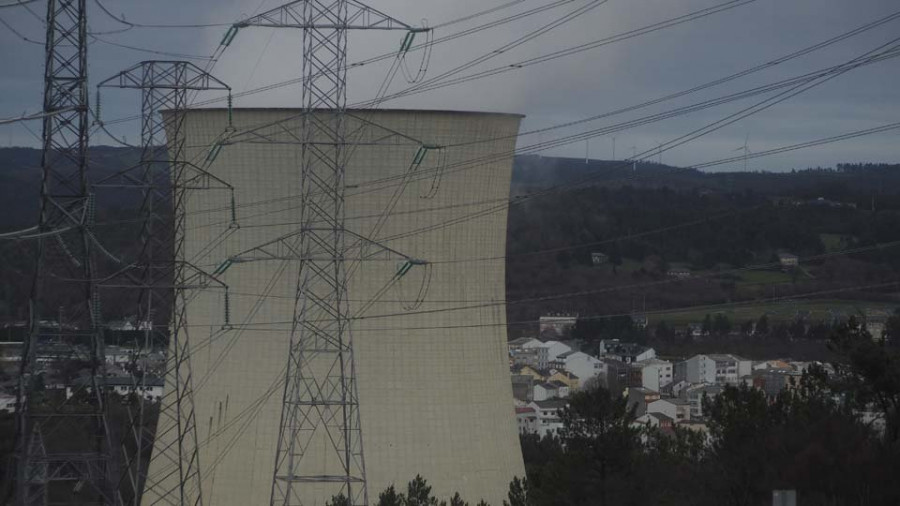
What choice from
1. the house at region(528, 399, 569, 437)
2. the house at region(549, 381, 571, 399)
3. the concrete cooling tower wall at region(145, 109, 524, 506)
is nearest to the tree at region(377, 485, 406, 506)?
the concrete cooling tower wall at region(145, 109, 524, 506)

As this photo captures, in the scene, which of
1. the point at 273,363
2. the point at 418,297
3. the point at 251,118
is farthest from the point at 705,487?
the point at 251,118

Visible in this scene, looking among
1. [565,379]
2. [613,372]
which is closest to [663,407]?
[565,379]

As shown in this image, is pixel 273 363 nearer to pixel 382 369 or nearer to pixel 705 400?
pixel 382 369

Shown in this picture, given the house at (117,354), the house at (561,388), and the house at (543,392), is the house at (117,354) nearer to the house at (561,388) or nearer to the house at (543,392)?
the house at (543,392)

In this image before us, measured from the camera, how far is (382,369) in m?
17.9

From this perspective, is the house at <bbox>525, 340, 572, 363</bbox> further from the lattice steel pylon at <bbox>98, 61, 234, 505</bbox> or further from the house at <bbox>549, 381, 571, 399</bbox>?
the lattice steel pylon at <bbox>98, 61, 234, 505</bbox>

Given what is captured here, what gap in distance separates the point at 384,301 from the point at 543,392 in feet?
125

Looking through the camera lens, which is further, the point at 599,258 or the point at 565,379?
the point at 599,258

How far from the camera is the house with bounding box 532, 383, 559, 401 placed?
182 ft

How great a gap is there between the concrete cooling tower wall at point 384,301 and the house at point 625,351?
4597 centimetres

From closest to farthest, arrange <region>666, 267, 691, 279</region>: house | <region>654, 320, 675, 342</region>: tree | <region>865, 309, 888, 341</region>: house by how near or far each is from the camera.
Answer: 1. <region>865, 309, 888, 341</region>: house
2. <region>666, 267, 691, 279</region>: house
3. <region>654, 320, 675, 342</region>: tree

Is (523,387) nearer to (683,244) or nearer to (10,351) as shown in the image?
(683,244)

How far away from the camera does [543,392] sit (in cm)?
5569

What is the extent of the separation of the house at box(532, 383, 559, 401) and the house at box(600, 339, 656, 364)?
7953 millimetres
